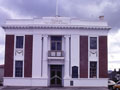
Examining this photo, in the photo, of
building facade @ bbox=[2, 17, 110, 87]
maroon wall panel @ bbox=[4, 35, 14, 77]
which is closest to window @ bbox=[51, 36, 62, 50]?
building facade @ bbox=[2, 17, 110, 87]

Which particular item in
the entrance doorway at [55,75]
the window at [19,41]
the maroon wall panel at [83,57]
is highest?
the window at [19,41]

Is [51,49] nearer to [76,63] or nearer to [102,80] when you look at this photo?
[76,63]

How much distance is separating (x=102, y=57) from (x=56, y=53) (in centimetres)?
634

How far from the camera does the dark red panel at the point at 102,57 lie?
130 feet

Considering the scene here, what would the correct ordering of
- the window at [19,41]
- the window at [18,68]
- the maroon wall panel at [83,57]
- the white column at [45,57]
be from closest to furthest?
the white column at [45,57] < the window at [18,68] < the maroon wall panel at [83,57] < the window at [19,41]

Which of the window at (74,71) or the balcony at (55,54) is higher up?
the balcony at (55,54)

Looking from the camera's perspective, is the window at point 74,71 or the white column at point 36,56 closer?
the white column at point 36,56

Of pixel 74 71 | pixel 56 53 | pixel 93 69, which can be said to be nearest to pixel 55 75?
pixel 74 71

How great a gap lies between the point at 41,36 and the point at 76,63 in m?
6.03

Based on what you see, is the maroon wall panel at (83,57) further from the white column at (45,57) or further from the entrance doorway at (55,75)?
the white column at (45,57)

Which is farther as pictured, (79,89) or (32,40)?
(32,40)

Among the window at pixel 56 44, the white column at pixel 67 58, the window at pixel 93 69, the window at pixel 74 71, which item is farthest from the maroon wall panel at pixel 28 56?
the window at pixel 93 69

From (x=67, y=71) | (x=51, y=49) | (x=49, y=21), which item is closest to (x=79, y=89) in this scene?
(x=67, y=71)

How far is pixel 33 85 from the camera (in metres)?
39.0
